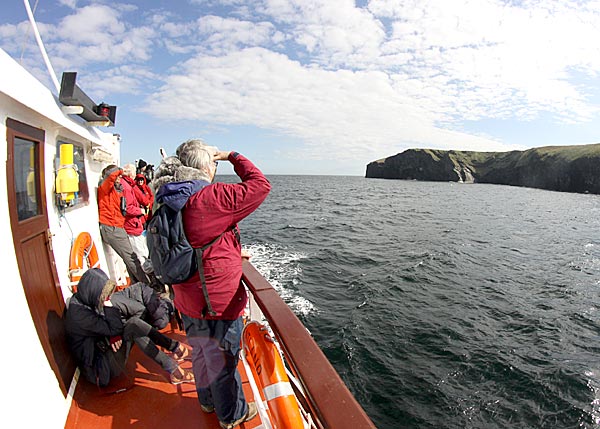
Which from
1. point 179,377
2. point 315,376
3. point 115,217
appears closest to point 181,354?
point 179,377

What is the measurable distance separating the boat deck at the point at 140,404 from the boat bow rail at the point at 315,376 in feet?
3.56

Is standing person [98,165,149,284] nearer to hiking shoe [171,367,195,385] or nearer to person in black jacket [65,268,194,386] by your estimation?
person in black jacket [65,268,194,386]

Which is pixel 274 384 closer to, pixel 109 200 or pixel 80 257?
pixel 80 257

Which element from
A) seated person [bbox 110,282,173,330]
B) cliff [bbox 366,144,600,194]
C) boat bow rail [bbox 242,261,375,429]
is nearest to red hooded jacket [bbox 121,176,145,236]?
seated person [bbox 110,282,173,330]

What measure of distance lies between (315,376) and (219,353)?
101cm

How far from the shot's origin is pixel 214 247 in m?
2.13

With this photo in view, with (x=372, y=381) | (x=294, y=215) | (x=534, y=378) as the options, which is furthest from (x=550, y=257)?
(x=294, y=215)

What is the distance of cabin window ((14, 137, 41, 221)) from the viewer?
248 centimetres

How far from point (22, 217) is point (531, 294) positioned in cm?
1365

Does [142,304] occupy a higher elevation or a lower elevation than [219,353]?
lower

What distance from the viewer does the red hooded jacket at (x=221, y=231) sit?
2.00 meters

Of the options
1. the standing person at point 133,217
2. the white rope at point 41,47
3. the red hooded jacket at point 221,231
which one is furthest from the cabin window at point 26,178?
the standing person at point 133,217

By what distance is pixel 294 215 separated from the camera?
28.7 m

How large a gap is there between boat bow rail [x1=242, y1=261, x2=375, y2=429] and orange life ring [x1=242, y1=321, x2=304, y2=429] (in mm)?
68
